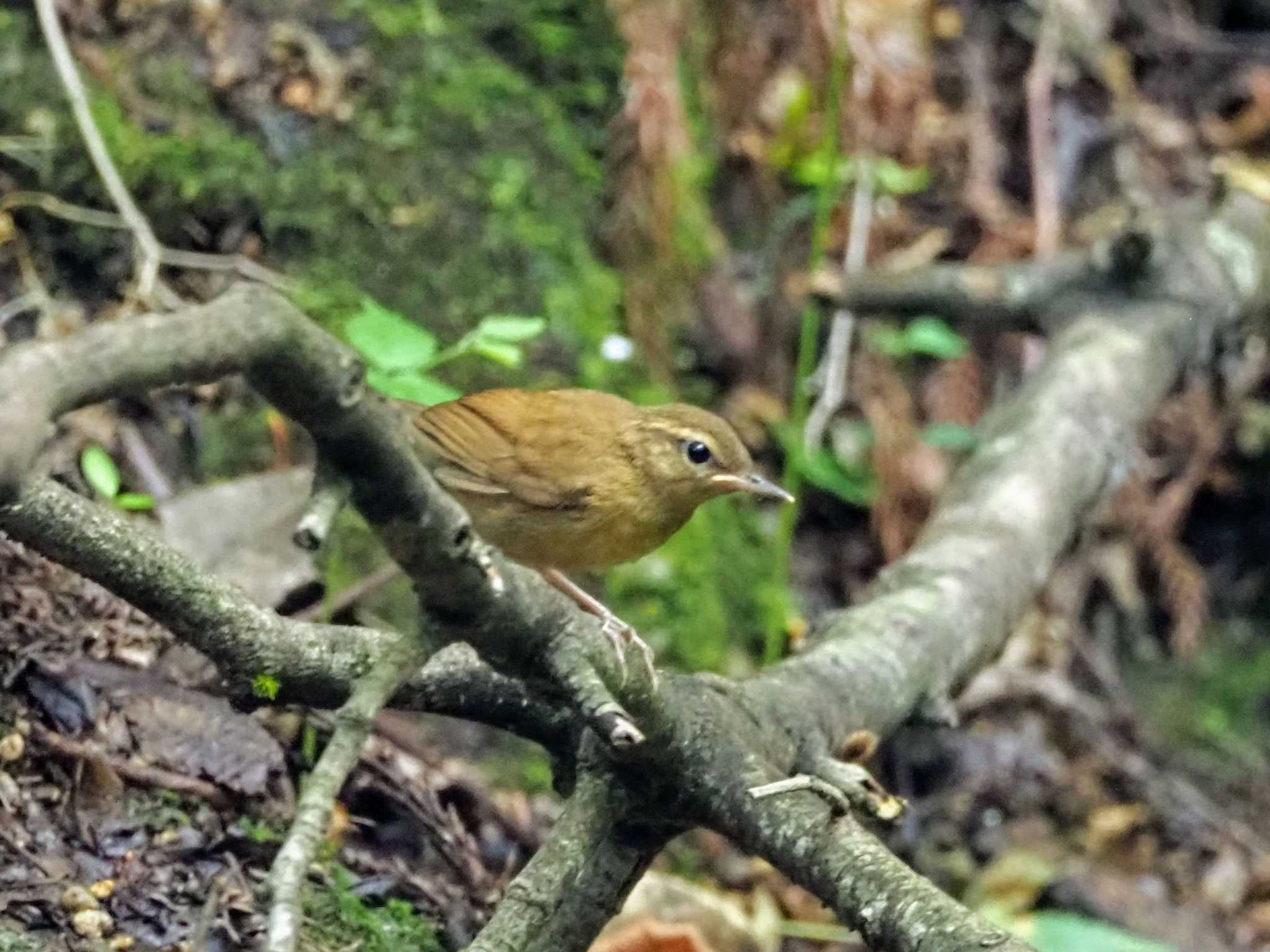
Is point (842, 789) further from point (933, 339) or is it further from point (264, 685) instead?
point (933, 339)

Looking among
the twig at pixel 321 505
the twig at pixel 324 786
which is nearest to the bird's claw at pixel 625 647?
the twig at pixel 324 786

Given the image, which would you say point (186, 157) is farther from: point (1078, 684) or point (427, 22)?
point (1078, 684)

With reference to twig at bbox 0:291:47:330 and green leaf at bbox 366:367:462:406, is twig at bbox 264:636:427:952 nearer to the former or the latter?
green leaf at bbox 366:367:462:406

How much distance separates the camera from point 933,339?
5203mm

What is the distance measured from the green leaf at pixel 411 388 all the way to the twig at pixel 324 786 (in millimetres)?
1413

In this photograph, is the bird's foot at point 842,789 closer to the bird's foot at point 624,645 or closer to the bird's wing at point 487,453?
the bird's foot at point 624,645

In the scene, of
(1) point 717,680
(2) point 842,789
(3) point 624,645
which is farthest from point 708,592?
(3) point 624,645

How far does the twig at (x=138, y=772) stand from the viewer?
2797 millimetres

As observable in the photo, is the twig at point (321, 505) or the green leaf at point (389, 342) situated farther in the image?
the green leaf at point (389, 342)

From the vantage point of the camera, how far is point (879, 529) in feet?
18.6

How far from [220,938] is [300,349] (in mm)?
1327

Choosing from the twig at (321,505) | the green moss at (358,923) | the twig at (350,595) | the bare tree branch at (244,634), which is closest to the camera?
the twig at (321,505)

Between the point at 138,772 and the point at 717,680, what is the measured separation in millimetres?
1097

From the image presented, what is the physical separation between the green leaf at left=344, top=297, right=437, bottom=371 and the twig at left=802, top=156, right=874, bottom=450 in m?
2.07
